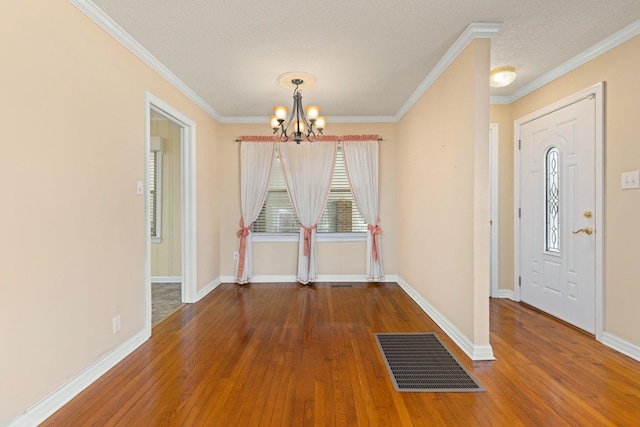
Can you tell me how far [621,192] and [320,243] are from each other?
3.67 metres

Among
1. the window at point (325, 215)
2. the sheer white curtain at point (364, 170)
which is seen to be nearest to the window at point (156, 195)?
the window at point (325, 215)

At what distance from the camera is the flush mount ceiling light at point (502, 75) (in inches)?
130

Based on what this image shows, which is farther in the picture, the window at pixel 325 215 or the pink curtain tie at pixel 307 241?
the window at pixel 325 215

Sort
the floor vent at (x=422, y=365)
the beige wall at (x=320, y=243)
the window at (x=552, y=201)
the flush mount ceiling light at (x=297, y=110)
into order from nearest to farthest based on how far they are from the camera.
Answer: the floor vent at (x=422, y=365)
the flush mount ceiling light at (x=297, y=110)
the window at (x=552, y=201)
the beige wall at (x=320, y=243)

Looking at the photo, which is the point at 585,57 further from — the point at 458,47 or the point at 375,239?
the point at 375,239

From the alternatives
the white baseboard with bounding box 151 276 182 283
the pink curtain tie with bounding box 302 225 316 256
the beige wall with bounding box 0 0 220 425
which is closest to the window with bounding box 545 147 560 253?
the pink curtain tie with bounding box 302 225 316 256

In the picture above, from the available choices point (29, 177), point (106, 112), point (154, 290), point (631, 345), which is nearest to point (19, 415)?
point (29, 177)

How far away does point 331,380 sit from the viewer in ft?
7.27

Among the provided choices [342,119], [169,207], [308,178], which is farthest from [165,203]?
[342,119]

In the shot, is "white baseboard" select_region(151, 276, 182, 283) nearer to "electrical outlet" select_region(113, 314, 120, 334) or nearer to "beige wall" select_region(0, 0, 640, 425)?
"beige wall" select_region(0, 0, 640, 425)

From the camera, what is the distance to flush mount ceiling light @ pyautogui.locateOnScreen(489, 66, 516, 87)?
330cm

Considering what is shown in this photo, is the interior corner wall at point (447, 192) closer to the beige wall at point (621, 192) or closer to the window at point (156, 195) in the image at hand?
the beige wall at point (621, 192)

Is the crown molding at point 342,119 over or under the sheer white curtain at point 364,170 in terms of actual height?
over

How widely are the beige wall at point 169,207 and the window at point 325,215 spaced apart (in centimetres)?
141
